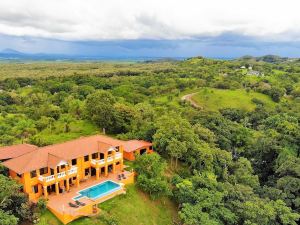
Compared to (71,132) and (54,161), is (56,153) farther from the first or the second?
(71,132)

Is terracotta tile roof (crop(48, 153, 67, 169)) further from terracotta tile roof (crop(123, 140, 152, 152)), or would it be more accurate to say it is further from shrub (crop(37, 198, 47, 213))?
terracotta tile roof (crop(123, 140, 152, 152))

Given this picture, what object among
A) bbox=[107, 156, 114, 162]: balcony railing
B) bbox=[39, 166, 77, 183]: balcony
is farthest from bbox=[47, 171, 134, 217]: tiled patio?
bbox=[107, 156, 114, 162]: balcony railing

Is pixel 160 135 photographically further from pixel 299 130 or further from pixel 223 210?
pixel 299 130

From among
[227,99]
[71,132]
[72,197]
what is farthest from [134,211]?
[227,99]

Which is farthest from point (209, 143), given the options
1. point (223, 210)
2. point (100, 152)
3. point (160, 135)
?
point (100, 152)

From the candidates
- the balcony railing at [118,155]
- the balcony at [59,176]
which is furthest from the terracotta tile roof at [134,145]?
the balcony at [59,176]

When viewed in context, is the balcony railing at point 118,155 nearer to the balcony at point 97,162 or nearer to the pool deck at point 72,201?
the balcony at point 97,162
